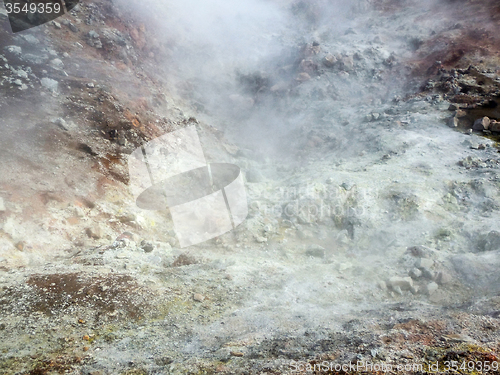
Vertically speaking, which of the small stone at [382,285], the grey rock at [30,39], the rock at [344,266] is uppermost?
the grey rock at [30,39]

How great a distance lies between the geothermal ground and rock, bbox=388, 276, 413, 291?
21 millimetres

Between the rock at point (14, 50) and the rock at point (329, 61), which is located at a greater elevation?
the rock at point (14, 50)

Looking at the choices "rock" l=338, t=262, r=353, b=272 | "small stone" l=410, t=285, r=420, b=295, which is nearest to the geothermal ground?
"small stone" l=410, t=285, r=420, b=295

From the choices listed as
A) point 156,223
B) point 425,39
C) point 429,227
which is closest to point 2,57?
point 156,223

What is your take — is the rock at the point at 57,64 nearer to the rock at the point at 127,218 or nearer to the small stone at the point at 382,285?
the rock at the point at 127,218

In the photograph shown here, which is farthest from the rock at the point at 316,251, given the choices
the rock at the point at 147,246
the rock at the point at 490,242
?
the rock at the point at 147,246

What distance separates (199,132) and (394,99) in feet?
21.9

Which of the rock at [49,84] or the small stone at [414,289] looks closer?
the small stone at [414,289]

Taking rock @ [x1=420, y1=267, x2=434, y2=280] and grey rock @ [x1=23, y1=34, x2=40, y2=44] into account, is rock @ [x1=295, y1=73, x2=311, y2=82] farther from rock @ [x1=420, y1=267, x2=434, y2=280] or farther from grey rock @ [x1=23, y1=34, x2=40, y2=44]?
rock @ [x1=420, y1=267, x2=434, y2=280]

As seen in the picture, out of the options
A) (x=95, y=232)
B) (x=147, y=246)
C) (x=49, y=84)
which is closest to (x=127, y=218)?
(x=95, y=232)

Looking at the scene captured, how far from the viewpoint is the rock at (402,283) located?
4426 mm

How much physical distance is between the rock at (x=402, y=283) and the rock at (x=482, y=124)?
5.99 m

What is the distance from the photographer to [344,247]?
5.82 metres

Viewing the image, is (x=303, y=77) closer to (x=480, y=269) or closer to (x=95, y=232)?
(x=480, y=269)
